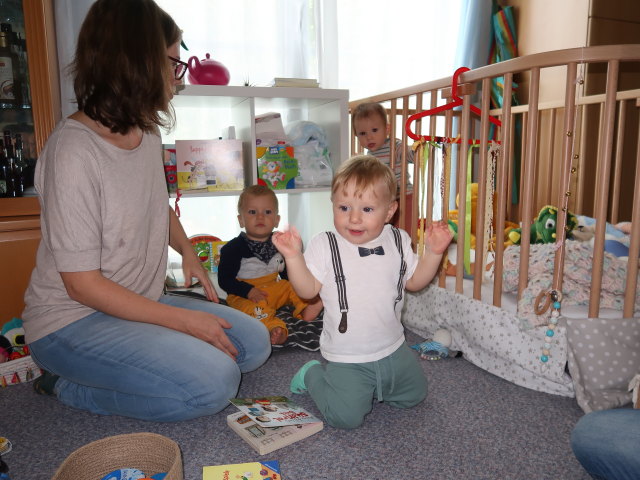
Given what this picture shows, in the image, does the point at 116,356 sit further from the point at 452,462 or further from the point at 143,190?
the point at 452,462

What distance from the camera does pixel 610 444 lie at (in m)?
0.91

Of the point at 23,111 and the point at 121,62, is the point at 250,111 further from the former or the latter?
the point at 121,62

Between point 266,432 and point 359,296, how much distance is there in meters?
0.40

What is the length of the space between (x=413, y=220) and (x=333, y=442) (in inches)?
38.6

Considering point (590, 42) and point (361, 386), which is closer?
point (361, 386)

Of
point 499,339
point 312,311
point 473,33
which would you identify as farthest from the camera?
point 473,33

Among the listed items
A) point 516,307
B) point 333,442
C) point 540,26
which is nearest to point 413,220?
point 516,307

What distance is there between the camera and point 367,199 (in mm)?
1258

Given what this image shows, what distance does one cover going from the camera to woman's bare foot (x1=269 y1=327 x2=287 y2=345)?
1789 millimetres

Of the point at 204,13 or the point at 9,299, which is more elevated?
the point at 204,13

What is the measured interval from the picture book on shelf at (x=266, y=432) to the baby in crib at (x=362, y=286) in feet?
0.24

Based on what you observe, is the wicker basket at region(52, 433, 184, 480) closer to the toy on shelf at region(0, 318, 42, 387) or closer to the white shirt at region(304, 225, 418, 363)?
the white shirt at region(304, 225, 418, 363)

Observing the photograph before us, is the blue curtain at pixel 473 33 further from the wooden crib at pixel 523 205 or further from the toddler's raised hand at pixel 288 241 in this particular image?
the toddler's raised hand at pixel 288 241

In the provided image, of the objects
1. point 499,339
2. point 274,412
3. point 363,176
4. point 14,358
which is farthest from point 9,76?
point 499,339
